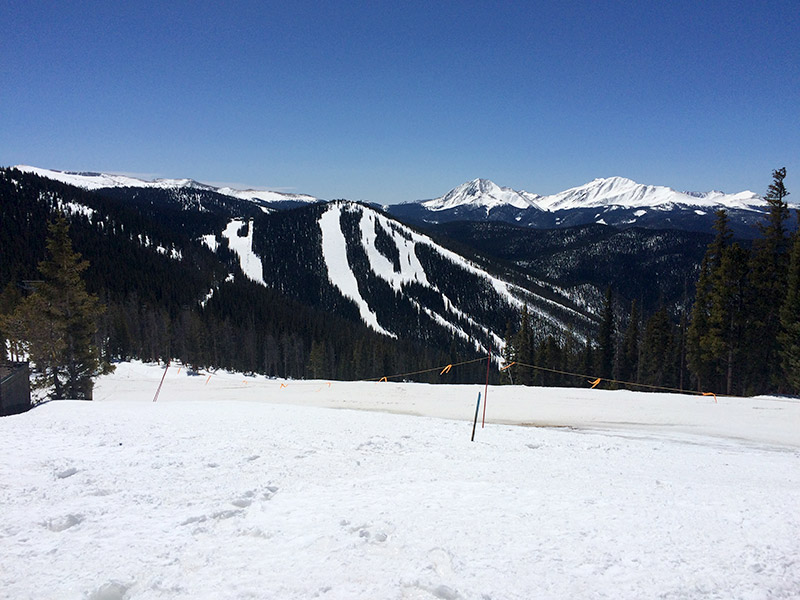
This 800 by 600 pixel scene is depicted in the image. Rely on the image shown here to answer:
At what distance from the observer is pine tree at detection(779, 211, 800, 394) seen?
71.1ft

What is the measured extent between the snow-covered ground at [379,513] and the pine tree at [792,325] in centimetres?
Result: 1466

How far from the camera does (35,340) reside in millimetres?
21422

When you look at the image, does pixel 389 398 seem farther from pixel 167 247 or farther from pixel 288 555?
pixel 167 247

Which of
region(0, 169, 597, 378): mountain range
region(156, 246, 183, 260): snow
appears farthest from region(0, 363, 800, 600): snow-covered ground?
region(156, 246, 183, 260): snow

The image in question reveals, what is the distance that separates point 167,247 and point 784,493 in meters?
166

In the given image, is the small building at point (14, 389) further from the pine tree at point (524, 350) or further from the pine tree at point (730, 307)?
the pine tree at point (524, 350)

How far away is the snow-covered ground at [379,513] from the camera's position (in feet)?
13.6

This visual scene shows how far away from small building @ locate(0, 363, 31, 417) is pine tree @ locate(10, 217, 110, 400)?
6.12 m

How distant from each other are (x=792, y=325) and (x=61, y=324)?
3731cm

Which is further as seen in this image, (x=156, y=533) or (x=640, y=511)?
(x=640, y=511)

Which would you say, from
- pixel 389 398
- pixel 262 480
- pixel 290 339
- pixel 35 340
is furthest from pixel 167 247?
A: pixel 262 480

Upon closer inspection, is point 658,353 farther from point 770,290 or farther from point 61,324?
point 61,324

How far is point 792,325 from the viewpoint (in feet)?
71.5

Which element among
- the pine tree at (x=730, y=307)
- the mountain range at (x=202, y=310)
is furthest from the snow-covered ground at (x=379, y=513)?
the mountain range at (x=202, y=310)
